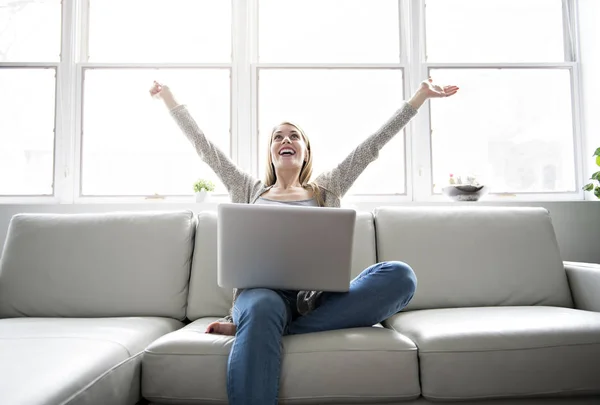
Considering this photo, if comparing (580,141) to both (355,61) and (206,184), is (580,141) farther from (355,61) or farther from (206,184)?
(206,184)

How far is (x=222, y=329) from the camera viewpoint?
1382mm

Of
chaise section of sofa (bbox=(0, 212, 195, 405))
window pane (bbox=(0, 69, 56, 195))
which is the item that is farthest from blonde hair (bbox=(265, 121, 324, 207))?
window pane (bbox=(0, 69, 56, 195))

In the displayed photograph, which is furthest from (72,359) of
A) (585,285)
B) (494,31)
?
(494,31)

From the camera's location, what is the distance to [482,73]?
2762 mm

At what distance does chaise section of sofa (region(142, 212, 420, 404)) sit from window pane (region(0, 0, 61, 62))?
2209 mm

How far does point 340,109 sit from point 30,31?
1930 millimetres

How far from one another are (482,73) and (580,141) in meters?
0.73

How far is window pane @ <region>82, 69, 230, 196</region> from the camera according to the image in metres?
2.64

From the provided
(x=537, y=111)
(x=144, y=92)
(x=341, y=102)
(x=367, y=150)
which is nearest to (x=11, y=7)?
(x=144, y=92)

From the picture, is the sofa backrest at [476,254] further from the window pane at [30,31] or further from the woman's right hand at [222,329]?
the window pane at [30,31]

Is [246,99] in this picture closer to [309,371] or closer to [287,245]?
[287,245]

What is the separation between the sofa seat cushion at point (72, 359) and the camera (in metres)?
0.91

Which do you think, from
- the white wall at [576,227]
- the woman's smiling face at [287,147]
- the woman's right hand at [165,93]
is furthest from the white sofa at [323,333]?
the white wall at [576,227]

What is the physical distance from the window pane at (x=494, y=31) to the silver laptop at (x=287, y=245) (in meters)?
1.92
